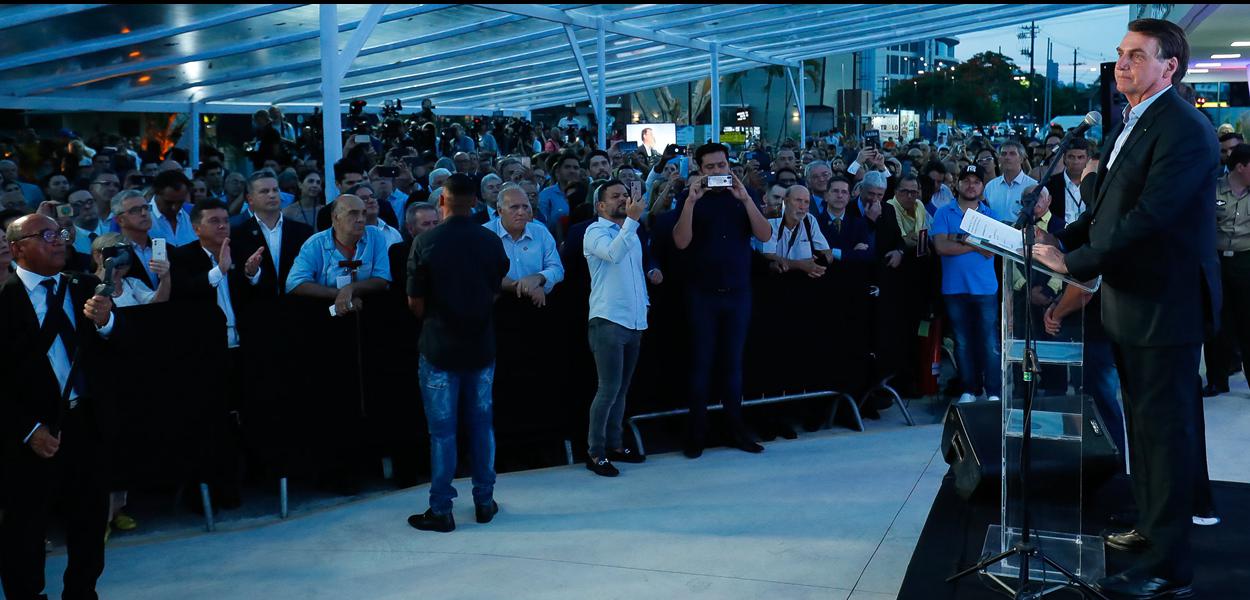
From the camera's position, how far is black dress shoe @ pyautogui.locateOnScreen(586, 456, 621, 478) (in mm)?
6645

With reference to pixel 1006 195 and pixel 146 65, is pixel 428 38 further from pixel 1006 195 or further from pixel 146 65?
pixel 1006 195

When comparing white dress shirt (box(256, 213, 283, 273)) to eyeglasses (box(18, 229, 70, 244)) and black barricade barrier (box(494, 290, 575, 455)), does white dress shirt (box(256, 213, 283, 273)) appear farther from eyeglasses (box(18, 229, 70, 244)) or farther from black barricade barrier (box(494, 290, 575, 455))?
eyeglasses (box(18, 229, 70, 244))

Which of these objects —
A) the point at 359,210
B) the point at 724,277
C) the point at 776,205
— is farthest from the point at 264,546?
the point at 776,205

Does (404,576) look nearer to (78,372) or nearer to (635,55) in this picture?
(78,372)

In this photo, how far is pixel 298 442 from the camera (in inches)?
239

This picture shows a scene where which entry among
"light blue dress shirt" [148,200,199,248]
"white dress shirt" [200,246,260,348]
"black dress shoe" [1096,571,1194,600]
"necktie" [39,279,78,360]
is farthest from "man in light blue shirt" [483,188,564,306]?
"black dress shoe" [1096,571,1194,600]

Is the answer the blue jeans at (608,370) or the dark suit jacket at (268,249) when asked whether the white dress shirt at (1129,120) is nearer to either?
the blue jeans at (608,370)

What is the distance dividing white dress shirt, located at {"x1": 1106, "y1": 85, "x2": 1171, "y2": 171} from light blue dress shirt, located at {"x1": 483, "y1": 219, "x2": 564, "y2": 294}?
3.65 metres

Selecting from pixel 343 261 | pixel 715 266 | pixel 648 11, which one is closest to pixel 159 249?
pixel 343 261

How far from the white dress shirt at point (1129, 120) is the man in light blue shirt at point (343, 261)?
3.93m

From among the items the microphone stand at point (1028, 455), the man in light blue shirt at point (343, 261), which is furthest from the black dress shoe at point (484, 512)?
the microphone stand at point (1028, 455)

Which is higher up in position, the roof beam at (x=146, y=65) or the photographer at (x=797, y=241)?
the roof beam at (x=146, y=65)

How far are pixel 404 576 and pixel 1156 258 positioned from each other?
3.40 meters

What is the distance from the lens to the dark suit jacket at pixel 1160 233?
3520 mm
